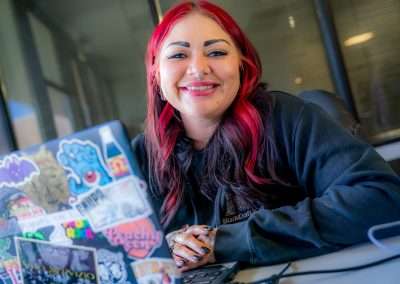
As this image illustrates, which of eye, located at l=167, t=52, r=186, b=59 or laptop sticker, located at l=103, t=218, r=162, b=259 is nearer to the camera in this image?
laptop sticker, located at l=103, t=218, r=162, b=259

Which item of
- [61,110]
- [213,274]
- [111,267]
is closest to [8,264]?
[111,267]

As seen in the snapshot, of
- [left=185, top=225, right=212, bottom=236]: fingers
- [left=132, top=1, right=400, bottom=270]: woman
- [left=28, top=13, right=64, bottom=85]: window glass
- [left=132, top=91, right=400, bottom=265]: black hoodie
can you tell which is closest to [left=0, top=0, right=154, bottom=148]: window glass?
[left=28, top=13, right=64, bottom=85]: window glass

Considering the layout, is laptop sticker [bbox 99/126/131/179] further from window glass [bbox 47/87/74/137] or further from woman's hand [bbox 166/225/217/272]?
window glass [bbox 47/87/74/137]

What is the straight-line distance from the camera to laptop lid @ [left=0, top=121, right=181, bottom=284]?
19.7 inches

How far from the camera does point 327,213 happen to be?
80 centimetres

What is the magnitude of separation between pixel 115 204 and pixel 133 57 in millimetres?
2362

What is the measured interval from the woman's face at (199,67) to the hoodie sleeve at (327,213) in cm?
30

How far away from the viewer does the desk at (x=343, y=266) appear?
0.60m

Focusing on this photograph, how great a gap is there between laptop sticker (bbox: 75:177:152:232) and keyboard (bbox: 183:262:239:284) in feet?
0.82

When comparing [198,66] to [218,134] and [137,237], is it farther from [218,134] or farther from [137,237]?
[137,237]

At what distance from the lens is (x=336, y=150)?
0.93 meters

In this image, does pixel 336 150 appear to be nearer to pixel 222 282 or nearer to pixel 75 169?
pixel 222 282

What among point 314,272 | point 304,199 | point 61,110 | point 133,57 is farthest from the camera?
point 61,110

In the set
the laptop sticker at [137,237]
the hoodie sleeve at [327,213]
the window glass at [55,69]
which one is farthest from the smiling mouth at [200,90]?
the window glass at [55,69]
